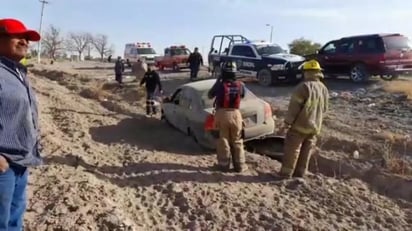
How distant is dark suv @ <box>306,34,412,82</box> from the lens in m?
17.3

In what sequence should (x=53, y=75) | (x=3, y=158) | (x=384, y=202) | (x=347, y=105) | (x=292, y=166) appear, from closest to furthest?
(x=3, y=158) < (x=384, y=202) < (x=292, y=166) < (x=347, y=105) < (x=53, y=75)

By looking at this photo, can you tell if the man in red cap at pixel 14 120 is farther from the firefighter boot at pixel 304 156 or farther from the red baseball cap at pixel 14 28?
the firefighter boot at pixel 304 156

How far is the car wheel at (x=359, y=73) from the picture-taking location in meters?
18.1

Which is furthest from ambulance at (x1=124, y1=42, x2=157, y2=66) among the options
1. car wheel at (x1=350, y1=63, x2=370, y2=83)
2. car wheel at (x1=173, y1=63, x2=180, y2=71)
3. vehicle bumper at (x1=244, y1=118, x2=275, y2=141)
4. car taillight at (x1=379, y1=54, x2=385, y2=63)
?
vehicle bumper at (x1=244, y1=118, x2=275, y2=141)

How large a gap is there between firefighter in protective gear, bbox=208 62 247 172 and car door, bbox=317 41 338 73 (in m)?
12.6

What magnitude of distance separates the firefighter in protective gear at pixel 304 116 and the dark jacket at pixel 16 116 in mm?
4450

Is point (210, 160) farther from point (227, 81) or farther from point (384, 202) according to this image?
point (384, 202)

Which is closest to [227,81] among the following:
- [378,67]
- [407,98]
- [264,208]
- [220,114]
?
[220,114]

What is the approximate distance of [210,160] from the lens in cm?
870

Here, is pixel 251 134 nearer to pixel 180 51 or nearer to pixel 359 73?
pixel 359 73

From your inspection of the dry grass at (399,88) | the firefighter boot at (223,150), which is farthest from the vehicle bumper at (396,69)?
the firefighter boot at (223,150)

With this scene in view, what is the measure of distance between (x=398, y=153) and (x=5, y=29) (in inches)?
311

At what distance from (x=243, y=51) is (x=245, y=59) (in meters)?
0.52

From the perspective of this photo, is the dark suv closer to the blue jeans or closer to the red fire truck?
the red fire truck
